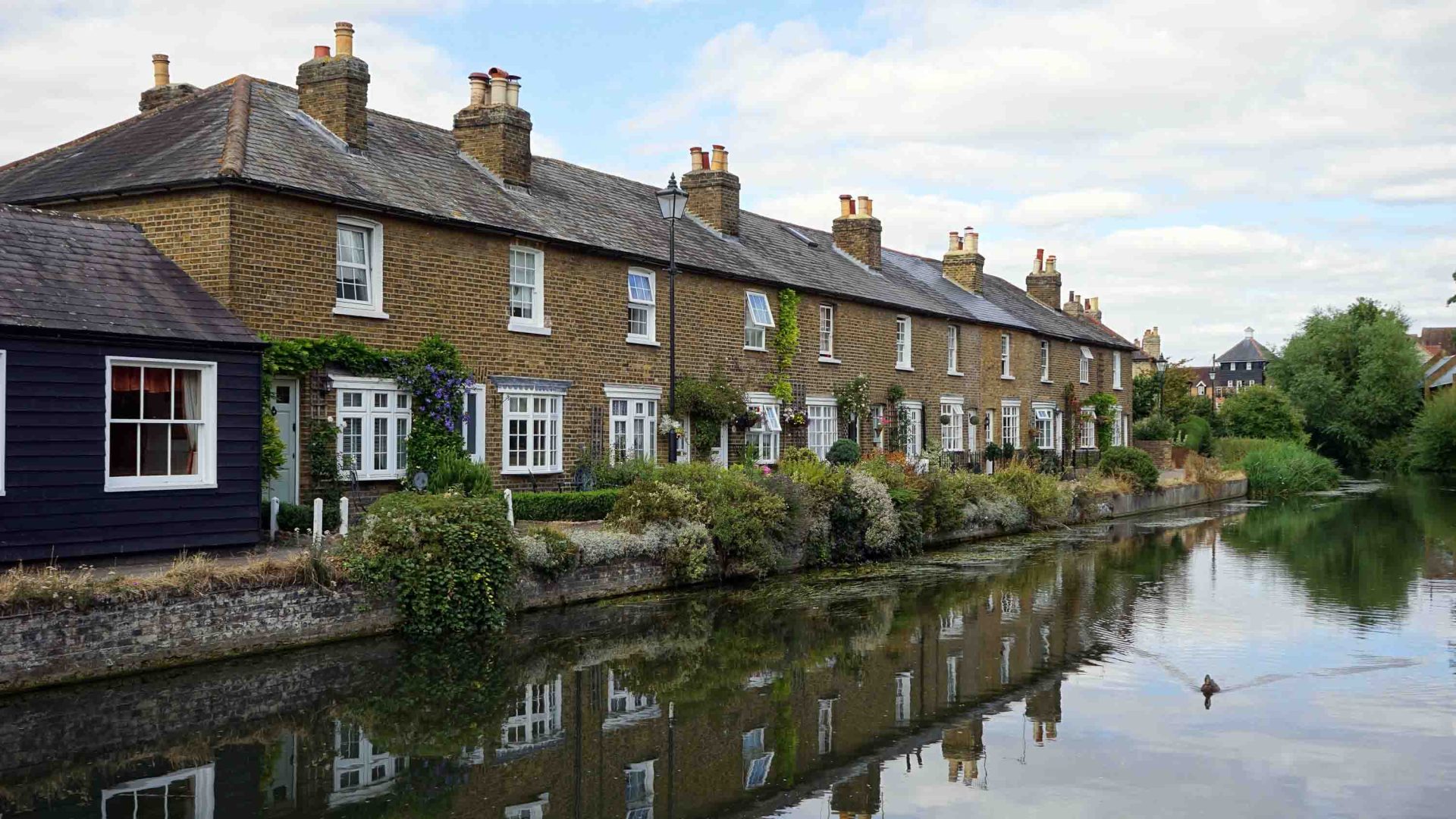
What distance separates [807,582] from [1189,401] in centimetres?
4863

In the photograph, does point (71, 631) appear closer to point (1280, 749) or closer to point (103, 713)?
point (103, 713)

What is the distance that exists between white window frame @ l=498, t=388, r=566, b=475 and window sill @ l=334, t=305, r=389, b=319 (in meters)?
2.71

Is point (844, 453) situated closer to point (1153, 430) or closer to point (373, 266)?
point (373, 266)

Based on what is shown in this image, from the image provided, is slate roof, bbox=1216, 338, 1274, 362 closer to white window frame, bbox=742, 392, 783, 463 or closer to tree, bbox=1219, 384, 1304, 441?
tree, bbox=1219, 384, 1304, 441

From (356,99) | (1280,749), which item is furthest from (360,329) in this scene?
(1280,749)

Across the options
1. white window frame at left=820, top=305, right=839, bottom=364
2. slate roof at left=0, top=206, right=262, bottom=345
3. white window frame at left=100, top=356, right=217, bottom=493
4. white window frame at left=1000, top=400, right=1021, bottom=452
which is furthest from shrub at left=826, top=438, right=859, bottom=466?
white window frame at left=100, top=356, right=217, bottom=493

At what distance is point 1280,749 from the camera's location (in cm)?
1020

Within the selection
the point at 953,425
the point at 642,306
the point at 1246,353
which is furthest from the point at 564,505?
the point at 1246,353

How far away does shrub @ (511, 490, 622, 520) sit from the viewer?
19078mm

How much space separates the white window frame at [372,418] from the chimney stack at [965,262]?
26.3m

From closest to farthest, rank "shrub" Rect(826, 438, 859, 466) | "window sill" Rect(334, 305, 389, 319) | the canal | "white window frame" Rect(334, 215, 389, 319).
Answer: the canal < "window sill" Rect(334, 305, 389, 319) < "white window frame" Rect(334, 215, 389, 319) < "shrub" Rect(826, 438, 859, 466)

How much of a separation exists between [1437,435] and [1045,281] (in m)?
25.3

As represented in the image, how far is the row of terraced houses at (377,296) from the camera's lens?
14.8 metres

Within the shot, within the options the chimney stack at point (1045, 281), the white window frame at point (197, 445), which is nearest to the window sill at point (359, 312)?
the white window frame at point (197, 445)
